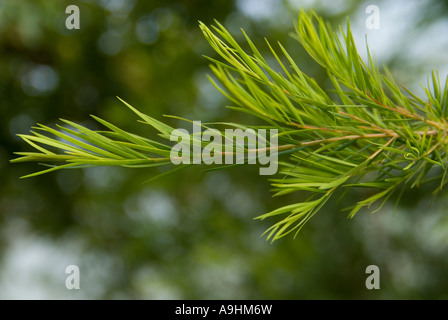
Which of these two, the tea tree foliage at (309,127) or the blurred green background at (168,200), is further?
the blurred green background at (168,200)

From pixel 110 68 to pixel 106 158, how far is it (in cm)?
85

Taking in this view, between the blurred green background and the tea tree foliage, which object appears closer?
the tea tree foliage

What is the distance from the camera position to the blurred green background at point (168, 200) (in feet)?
3.02

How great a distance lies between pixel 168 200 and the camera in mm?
A: 1153

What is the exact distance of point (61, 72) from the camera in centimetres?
95

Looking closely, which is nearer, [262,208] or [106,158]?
[106,158]

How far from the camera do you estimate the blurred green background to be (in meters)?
0.92

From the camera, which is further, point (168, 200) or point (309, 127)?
point (168, 200)

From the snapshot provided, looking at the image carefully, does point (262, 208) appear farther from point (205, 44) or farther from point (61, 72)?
point (61, 72)

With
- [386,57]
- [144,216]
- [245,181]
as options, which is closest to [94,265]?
[144,216]

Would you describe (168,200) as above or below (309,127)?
above

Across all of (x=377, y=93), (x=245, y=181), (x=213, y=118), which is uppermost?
(x=213, y=118)
